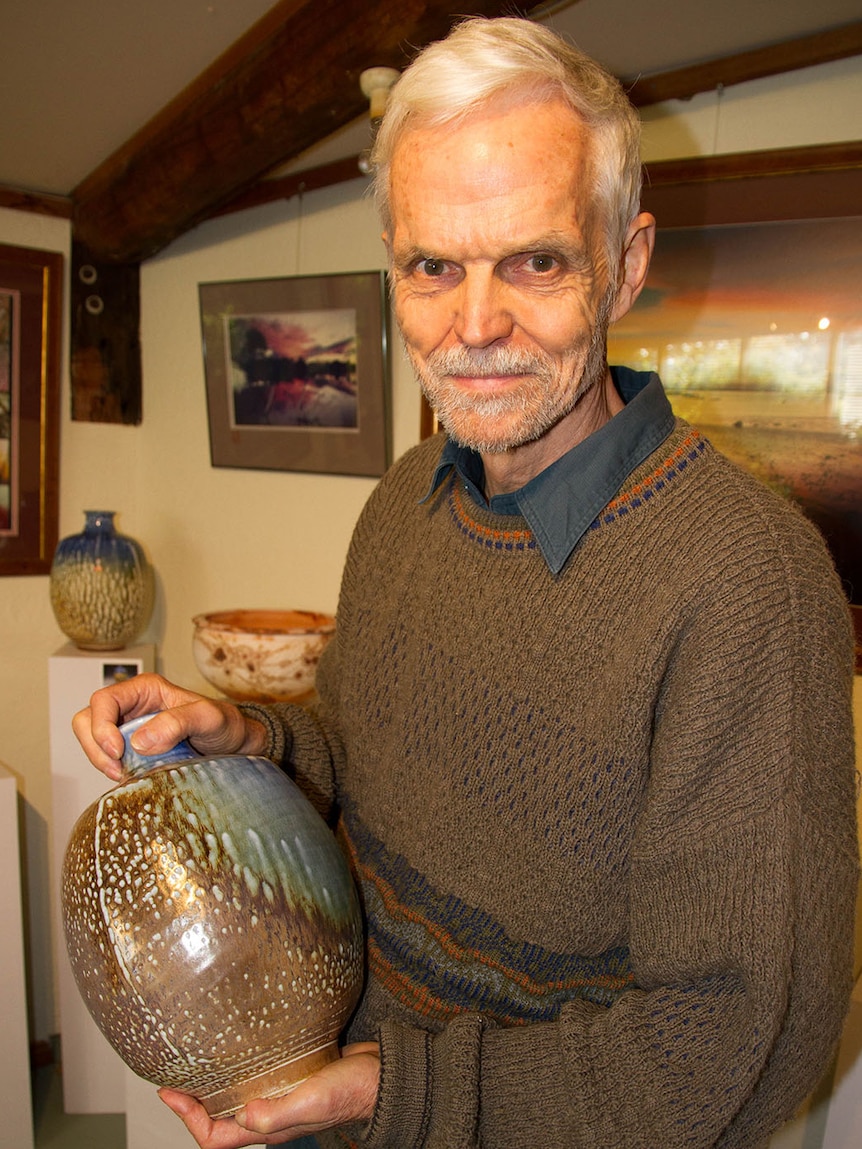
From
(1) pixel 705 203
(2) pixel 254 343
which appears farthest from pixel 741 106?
(2) pixel 254 343

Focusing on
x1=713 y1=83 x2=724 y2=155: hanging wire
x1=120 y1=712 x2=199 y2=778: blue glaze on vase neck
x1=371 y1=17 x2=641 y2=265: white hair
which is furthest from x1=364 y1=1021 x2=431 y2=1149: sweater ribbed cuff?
x1=713 y1=83 x2=724 y2=155: hanging wire

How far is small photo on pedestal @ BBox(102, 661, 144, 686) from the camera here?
2.29 metres

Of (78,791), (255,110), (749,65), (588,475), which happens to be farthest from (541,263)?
(78,791)

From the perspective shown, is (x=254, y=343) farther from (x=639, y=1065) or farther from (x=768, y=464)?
(x=639, y=1065)

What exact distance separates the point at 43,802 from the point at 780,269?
2.50 m

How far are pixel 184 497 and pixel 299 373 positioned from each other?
2.25ft

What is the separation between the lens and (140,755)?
91 cm

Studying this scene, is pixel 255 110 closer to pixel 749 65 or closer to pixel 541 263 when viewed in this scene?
pixel 749 65

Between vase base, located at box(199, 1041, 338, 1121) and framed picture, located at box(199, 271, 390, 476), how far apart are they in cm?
155

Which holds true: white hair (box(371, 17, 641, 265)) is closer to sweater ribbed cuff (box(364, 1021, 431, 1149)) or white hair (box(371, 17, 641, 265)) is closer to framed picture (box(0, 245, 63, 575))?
sweater ribbed cuff (box(364, 1021, 431, 1149))

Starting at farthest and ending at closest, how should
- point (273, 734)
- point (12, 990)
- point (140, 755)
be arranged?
point (12, 990)
point (273, 734)
point (140, 755)

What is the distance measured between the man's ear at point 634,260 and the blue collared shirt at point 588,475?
0.09 m

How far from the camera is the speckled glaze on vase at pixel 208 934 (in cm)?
78

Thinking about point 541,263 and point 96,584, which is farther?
point 96,584
